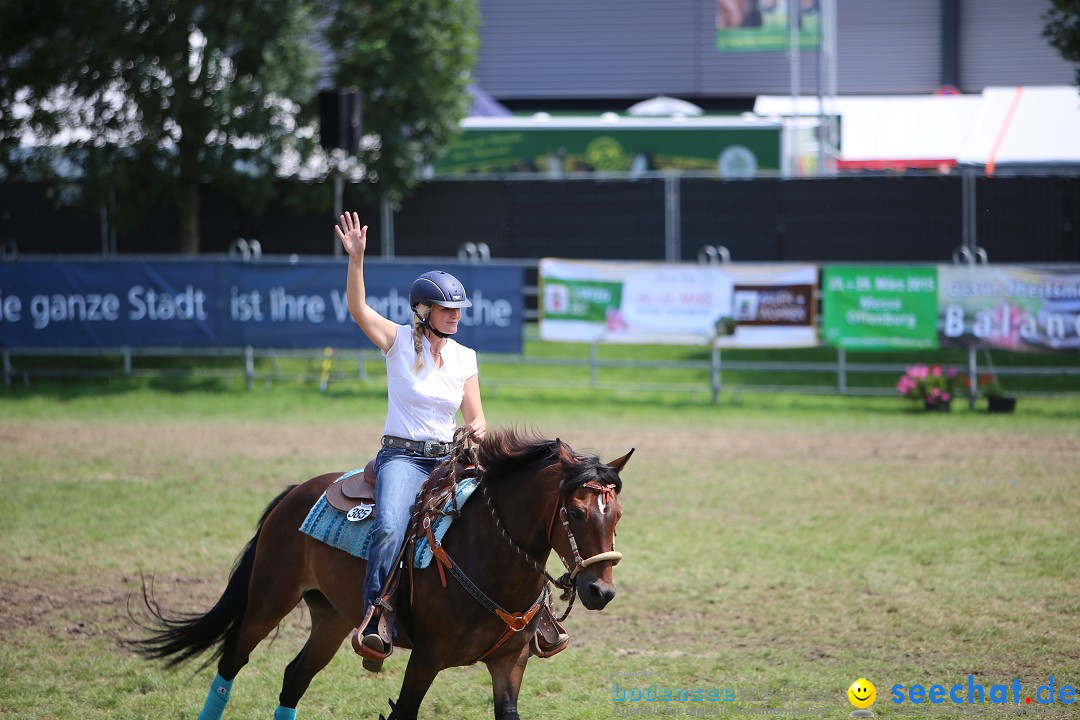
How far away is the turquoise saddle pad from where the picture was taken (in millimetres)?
5121

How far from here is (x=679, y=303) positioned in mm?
16922

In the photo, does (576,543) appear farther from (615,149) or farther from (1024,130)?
(1024,130)

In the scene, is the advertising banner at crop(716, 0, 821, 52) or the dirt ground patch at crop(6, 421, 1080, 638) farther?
the advertising banner at crop(716, 0, 821, 52)

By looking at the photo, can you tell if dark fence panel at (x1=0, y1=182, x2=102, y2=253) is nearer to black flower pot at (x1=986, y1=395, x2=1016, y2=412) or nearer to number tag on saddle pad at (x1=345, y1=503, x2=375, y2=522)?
black flower pot at (x1=986, y1=395, x2=1016, y2=412)

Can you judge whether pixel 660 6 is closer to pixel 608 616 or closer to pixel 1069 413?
pixel 1069 413

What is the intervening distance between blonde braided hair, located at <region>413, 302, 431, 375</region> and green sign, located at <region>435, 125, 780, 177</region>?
721 inches

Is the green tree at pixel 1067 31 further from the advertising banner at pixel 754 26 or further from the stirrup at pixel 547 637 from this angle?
the stirrup at pixel 547 637

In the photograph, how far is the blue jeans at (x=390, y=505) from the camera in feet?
16.6

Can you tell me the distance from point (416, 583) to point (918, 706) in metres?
2.96

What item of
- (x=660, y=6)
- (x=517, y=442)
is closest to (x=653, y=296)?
(x=517, y=442)

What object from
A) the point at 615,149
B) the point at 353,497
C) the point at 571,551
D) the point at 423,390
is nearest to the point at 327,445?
the point at 353,497

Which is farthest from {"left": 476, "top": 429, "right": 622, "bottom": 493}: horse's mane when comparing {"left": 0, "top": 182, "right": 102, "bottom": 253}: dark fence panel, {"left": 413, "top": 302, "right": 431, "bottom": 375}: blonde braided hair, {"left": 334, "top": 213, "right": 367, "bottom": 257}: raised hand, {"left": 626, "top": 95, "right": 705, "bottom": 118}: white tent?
{"left": 626, "top": 95, "right": 705, "bottom": 118}: white tent

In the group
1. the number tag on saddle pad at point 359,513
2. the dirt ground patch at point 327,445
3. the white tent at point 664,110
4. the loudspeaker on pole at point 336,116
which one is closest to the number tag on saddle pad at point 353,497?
the number tag on saddle pad at point 359,513

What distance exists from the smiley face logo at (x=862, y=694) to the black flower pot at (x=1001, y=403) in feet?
37.6
